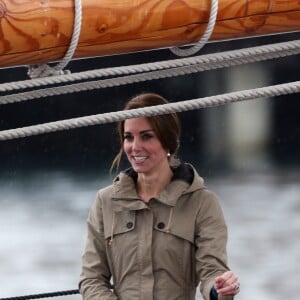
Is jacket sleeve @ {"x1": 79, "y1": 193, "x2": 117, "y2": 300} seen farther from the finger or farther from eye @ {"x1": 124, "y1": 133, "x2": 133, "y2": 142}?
the finger

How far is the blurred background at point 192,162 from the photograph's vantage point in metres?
11.7

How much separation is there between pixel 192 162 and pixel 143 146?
41.9 ft

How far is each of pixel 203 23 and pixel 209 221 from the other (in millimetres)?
658

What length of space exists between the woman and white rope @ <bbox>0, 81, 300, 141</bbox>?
47 cm

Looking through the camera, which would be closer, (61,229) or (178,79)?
(61,229)

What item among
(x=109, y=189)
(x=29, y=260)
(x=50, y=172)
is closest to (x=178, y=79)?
(x=50, y=172)

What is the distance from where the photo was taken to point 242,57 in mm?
2270

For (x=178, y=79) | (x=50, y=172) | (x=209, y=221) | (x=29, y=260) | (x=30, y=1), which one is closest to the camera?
(x=30, y=1)

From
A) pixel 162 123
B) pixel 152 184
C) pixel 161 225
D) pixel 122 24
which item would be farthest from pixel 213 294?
pixel 122 24

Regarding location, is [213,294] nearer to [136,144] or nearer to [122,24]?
[136,144]

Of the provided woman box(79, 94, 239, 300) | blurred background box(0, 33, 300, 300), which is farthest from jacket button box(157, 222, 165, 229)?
blurred background box(0, 33, 300, 300)

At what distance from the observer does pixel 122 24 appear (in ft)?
7.09

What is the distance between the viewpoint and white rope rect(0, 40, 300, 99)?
85.5 inches

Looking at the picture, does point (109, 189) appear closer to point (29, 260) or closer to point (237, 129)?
point (29, 260)
